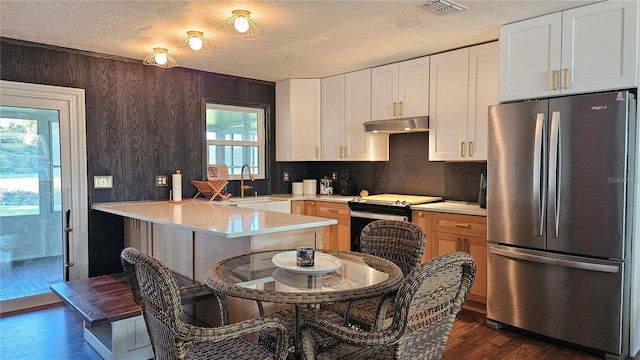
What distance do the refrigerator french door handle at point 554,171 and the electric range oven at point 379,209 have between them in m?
1.28

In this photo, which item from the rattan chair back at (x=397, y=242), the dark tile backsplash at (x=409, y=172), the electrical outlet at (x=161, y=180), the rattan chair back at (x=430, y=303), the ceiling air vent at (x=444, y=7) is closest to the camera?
the rattan chair back at (x=430, y=303)

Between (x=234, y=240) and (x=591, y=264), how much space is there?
223 centimetres

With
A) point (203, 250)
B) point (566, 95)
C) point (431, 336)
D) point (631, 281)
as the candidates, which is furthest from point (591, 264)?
point (203, 250)

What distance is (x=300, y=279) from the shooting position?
184 cm

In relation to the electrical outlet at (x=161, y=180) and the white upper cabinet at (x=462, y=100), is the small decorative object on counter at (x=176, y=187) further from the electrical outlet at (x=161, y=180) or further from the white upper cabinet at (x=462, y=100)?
the white upper cabinet at (x=462, y=100)

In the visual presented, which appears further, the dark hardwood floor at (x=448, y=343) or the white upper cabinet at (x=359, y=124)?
the white upper cabinet at (x=359, y=124)

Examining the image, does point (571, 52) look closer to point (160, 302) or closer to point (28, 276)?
point (160, 302)

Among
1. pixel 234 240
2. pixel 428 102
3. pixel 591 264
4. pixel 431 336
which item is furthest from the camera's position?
pixel 428 102

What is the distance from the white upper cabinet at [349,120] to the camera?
4621 millimetres

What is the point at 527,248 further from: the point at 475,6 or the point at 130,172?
the point at 130,172

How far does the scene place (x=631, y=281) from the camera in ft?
8.51

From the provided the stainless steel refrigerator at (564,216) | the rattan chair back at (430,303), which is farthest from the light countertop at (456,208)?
the rattan chair back at (430,303)

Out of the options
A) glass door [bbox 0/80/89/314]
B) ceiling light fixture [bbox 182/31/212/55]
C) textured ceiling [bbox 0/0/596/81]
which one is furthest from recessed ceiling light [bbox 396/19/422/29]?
glass door [bbox 0/80/89/314]

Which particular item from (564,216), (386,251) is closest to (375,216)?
(386,251)
